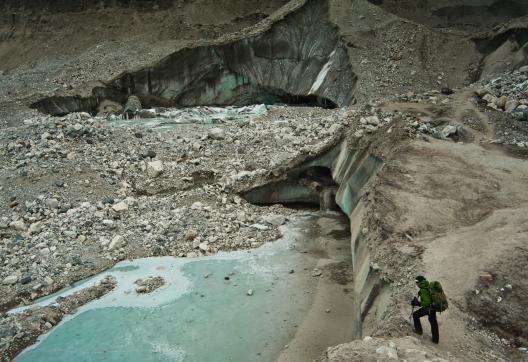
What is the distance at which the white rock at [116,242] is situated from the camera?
12.2 meters

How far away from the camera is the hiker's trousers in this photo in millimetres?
5934

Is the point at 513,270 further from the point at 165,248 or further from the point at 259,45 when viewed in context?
the point at 259,45

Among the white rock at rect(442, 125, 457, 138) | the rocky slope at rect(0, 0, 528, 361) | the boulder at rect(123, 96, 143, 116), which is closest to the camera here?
the rocky slope at rect(0, 0, 528, 361)

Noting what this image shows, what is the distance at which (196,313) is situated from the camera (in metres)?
10.1

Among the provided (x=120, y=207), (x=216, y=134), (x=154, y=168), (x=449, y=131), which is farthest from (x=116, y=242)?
(x=449, y=131)

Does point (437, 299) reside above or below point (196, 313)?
above

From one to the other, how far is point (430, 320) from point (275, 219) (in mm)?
8001

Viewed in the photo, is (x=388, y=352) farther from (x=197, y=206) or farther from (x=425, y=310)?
(x=197, y=206)

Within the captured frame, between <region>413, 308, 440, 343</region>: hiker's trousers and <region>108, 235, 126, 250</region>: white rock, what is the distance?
824cm

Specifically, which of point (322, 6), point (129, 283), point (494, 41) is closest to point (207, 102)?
point (322, 6)

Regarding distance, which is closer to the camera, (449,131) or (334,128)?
(449,131)

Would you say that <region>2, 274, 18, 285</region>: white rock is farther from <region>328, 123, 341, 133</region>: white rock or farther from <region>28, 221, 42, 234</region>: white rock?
<region>328, 123, 341, 133</region>: white rock

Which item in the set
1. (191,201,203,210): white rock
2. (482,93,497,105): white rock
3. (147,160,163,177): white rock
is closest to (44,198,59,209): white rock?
(147,160,163,177): white rock

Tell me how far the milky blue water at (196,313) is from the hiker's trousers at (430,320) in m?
3.37
